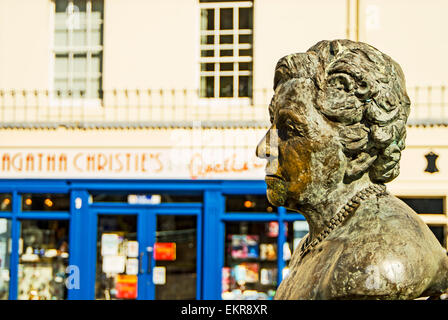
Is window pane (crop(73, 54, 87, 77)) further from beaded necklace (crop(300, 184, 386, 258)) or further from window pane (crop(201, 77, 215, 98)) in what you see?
beaded necklace (crop(300, 184, 386, 258))

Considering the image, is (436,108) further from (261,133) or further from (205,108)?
(205,108)

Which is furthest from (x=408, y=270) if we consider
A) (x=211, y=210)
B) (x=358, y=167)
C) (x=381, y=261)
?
(x=211, y=210)

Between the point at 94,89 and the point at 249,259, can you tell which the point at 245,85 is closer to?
the point at 94,89

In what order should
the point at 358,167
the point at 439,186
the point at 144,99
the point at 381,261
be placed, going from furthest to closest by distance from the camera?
the point at 144,99
the point at 439,186
the point at 358,167
the point at 381,261

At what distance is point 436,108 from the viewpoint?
1070cm

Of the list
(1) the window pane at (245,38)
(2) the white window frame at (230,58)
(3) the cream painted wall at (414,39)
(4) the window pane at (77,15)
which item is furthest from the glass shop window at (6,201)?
(3) the cream painted wall at (414,39)

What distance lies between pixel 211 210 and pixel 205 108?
5.29 ft

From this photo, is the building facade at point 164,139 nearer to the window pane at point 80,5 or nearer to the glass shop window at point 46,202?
the glass shop window at point 46,202

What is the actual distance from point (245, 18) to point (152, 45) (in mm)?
1525

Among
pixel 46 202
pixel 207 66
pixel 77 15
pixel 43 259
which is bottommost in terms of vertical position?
pixel 43 259

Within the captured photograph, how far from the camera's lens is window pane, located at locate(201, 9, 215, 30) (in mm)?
11211

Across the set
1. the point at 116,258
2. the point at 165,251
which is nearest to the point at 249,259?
the point at 165,251

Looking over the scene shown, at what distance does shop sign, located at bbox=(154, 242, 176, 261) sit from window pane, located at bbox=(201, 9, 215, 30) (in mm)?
3438

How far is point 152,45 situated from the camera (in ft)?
36.6
